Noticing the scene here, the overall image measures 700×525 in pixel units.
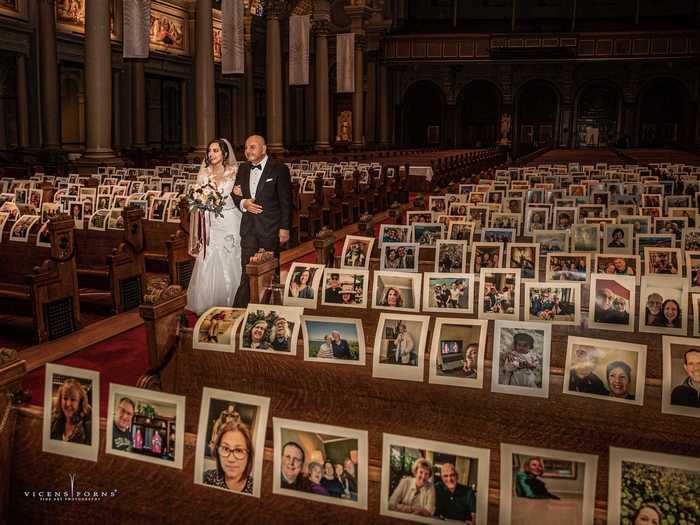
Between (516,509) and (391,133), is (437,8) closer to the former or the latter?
(391,133)

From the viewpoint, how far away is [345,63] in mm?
27828

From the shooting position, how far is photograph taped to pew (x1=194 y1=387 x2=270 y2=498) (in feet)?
7.95

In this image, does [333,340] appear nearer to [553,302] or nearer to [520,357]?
[520,357]

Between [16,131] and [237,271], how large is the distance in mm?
18344

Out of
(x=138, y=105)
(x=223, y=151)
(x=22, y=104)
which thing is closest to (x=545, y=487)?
Answer: (x=223, y=151)

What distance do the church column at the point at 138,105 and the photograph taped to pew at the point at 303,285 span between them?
24.2m

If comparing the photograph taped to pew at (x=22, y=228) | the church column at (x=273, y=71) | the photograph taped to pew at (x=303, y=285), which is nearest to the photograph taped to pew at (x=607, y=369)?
the photograph taped to pew at (x=303, y=285)

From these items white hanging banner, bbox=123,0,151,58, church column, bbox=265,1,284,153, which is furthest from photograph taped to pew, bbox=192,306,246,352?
church column, bbox=265,1,284,153

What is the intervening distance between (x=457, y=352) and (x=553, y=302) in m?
1.03

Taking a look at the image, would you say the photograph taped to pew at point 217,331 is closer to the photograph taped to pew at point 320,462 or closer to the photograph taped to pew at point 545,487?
the photograph taped to pew at point 320,462

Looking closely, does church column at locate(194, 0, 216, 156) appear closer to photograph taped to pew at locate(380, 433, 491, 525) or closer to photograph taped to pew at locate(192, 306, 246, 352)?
photograph taped to pew at locate(192, 306, 246, 352)

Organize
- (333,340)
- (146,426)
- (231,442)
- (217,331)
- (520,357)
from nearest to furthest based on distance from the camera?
(231,442)
(146,426)
(520,357)
(333,340)
(217,331)

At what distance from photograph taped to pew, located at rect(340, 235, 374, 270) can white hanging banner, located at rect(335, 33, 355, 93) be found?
896 inches

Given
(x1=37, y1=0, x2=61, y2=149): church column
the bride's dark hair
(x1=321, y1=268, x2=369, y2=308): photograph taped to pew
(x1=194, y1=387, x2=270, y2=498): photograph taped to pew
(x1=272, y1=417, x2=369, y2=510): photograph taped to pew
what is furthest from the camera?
(x1=37, y1=0, x2=61, y2=149): church column
